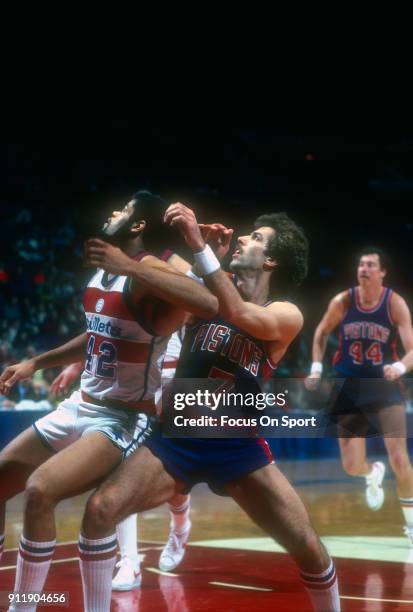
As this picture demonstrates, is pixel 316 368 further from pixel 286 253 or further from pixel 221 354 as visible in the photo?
pixel 221 354

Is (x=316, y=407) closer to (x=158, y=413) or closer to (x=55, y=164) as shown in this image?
(x=55, y=164)

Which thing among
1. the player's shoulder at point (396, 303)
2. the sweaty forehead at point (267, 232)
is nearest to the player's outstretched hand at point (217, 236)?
the sweaty forehead at point (267, 232)

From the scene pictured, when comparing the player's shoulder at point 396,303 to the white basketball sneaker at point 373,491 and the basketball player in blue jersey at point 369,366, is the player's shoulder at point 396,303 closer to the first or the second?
the basketball player in blue jersey at point 369,366

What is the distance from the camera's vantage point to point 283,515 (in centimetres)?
361

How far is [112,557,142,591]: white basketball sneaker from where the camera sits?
198 inches

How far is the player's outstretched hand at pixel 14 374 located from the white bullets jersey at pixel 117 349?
1.53ft

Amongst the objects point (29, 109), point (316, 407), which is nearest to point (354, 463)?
point (316, 407)

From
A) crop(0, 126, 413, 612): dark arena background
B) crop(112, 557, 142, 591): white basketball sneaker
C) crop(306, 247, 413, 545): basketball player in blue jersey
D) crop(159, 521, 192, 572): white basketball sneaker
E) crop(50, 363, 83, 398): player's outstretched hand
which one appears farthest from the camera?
crop(306, 247, 413, 545): basketball player in blue jersey

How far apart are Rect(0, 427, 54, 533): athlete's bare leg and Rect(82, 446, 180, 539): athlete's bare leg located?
0.55 metres

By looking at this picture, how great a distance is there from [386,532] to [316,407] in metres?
5.76

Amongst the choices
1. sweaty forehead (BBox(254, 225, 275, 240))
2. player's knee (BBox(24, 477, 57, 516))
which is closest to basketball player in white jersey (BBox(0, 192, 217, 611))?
player's knee (BBox(24, 477, 57, 516))

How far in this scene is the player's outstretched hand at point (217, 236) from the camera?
161 inches

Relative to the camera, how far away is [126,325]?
3.87m

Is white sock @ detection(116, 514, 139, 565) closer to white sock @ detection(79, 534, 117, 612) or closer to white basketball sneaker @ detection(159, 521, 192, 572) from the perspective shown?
white basketball sneaker @ detection(159, 521, 192, 572)
